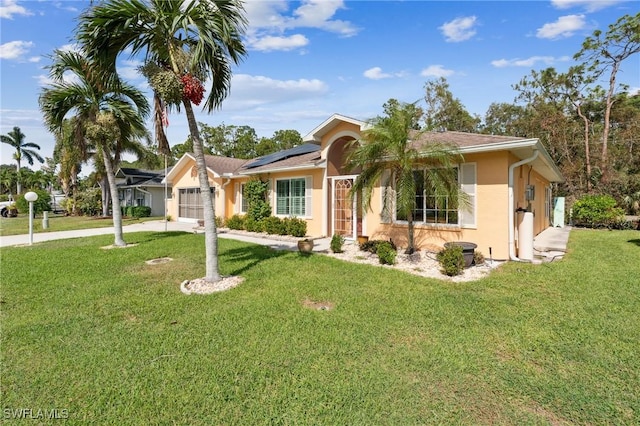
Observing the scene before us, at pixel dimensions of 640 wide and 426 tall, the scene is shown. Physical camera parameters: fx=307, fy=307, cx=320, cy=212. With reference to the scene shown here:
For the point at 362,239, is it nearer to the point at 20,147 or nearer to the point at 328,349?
the point at 328,349

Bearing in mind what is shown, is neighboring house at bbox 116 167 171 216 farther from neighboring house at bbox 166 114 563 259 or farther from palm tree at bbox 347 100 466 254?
palm tree at bbox 347 100 466 254

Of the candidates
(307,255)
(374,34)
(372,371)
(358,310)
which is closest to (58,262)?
(307,255)

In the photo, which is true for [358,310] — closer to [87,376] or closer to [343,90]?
[87,376]

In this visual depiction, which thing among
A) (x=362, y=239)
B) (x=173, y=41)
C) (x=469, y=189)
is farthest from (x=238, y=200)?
(x=469, y=189)

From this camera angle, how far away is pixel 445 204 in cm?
945

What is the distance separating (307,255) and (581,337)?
693cm

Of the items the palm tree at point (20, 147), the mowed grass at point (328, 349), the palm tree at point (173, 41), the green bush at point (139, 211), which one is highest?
the palm tree at point (20, 147)

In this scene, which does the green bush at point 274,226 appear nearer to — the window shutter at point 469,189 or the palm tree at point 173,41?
the palm tree at point 173,41

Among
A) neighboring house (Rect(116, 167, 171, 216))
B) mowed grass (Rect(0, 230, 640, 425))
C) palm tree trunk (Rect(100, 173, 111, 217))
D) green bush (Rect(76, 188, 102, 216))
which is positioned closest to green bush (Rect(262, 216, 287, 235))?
mowed grass (Rect(0, 230, 640, 425))

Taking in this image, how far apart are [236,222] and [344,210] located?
272 inches

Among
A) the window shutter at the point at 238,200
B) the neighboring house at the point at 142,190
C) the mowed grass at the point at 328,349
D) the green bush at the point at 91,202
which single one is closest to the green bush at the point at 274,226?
the window shutter at the point at 238,200

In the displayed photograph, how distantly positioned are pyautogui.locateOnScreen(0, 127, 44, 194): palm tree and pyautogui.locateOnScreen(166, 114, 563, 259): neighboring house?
4578 centimetres

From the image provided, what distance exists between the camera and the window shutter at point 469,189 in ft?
29.5

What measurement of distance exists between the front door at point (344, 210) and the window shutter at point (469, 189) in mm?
3989
